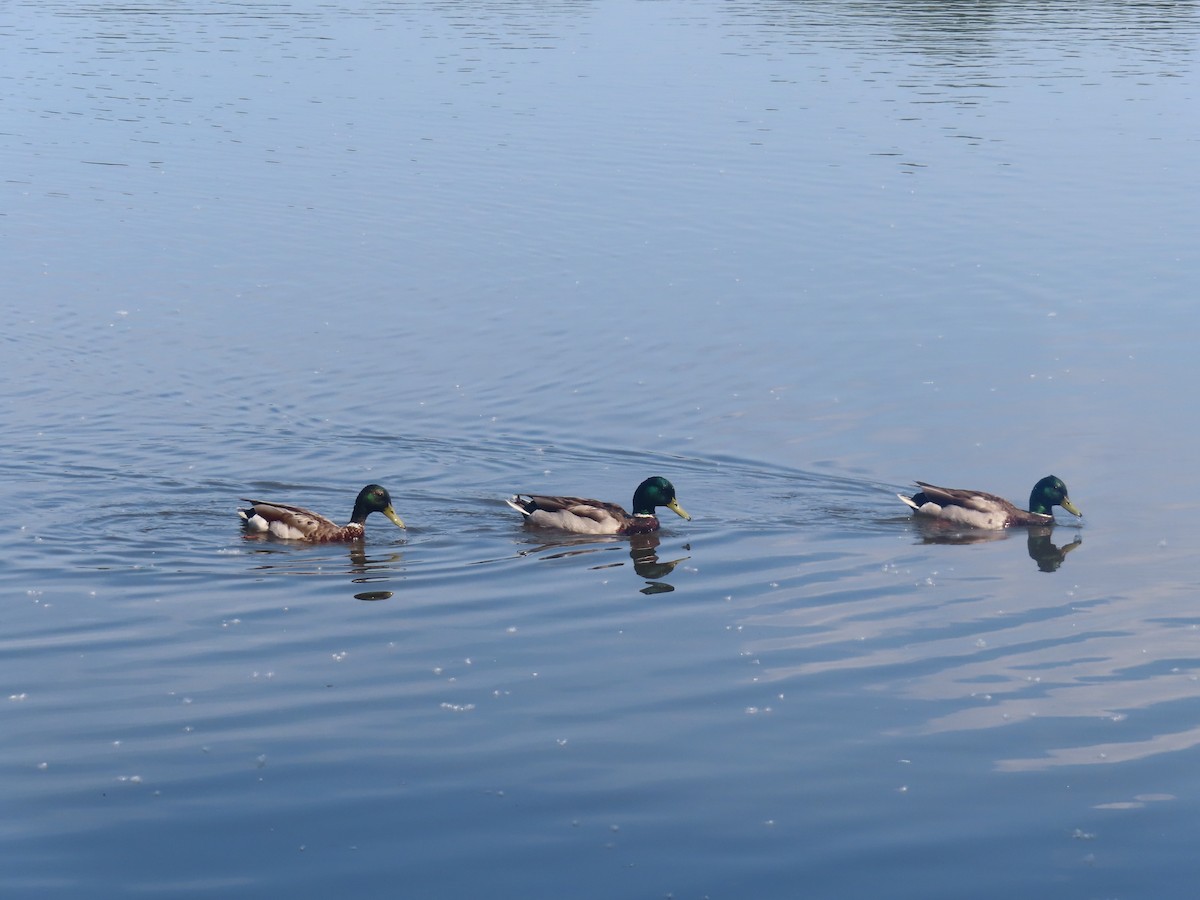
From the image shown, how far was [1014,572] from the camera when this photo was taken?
57.3 ft

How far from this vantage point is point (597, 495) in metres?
19.9

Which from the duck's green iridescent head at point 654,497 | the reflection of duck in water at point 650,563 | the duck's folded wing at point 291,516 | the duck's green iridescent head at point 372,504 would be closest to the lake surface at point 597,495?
the reflection of duck in water at point 650,563

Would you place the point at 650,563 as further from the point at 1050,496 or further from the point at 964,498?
the point at 1050,496

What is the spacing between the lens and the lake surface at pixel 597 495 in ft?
36.6

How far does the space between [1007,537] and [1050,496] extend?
2.60 ft

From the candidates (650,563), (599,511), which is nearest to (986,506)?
(650,563)

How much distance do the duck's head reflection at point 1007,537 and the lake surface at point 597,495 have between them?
0.38 feet

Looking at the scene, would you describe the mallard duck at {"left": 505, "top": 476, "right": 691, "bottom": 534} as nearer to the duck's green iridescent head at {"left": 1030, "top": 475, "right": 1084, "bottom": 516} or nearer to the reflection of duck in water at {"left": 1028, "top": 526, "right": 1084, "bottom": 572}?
the reflection of duck in water at {"left": 1028, "top": 526, "right": 1084, "bottom": 572}

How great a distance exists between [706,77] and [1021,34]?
18.0m

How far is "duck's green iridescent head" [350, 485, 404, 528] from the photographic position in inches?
704

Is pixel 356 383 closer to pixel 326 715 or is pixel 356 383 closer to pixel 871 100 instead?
pixel 326 715

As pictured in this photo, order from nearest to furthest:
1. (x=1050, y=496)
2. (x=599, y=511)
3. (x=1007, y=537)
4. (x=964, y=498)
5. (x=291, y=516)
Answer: (x=291, y=516), (x=599, y=511), (x=964, y=498), (x=1007, y=537), (x=1050, y=496)

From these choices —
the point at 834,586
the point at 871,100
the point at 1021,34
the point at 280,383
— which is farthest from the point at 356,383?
the point at 1021,34

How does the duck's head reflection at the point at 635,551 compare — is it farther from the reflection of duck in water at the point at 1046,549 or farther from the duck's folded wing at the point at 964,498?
the reflection of duck in water at the point at 1046,549
